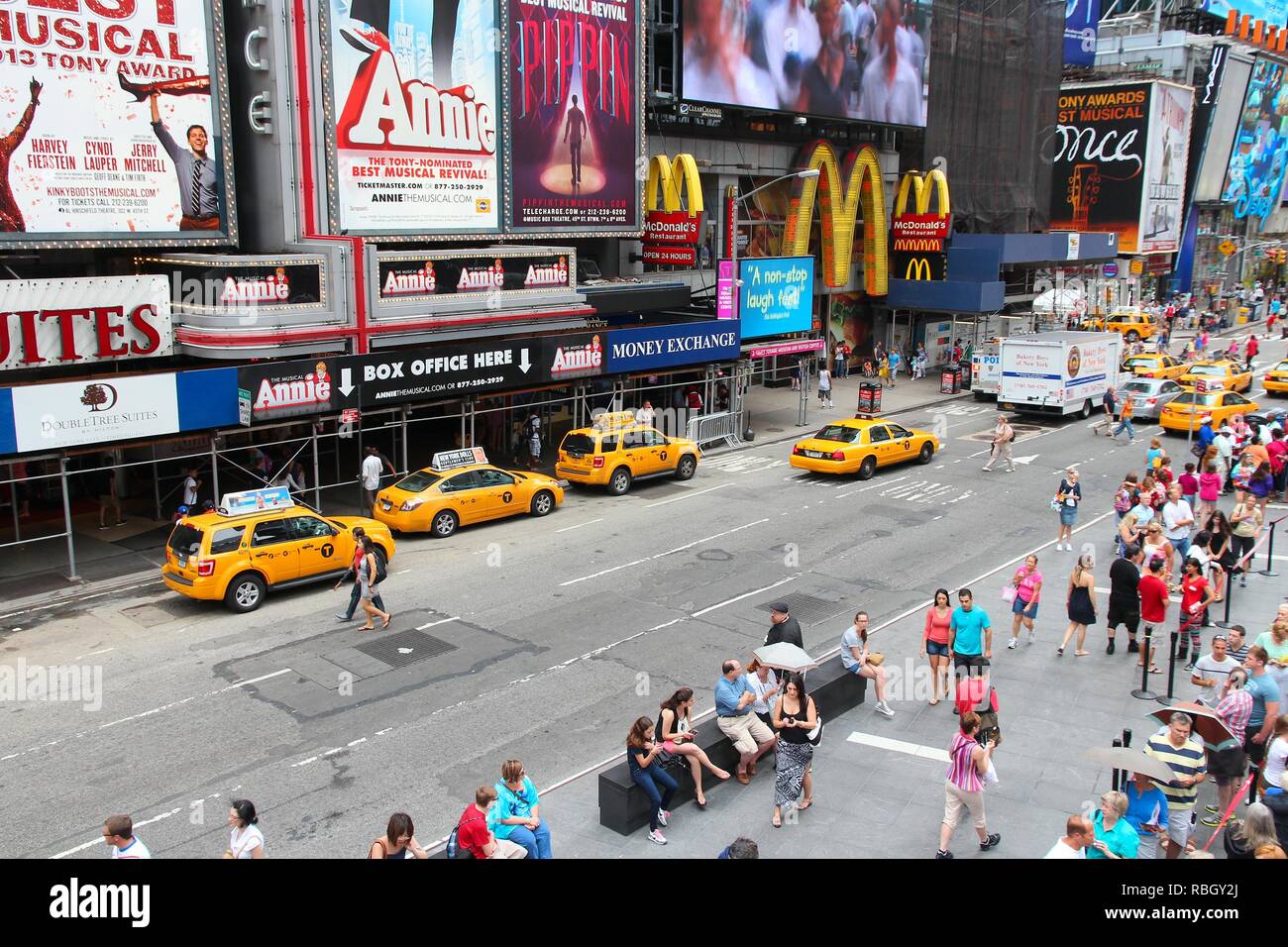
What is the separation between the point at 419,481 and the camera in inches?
907

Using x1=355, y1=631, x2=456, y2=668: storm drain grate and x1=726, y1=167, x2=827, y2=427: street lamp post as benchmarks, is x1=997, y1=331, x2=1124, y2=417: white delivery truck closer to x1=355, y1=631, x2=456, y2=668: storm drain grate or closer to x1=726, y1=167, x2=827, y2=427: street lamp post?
x1=726, y1=167, x2=827, y2=427: street lamp post

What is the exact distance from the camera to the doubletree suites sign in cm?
2517

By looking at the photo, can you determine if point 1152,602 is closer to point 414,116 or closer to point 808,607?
point 808,607

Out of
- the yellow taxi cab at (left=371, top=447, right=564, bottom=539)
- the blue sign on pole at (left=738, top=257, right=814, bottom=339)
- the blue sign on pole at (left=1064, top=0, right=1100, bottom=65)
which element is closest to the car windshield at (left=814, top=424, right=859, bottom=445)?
the blue sign on pole at (left=738, top=257, right=814, bottom=339)

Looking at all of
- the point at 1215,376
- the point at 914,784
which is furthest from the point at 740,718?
the point at 1215,376

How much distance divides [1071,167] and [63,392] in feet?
218

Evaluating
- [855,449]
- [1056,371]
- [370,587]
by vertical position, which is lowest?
[370,587]

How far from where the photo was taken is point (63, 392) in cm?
1916

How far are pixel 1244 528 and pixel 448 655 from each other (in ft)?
44.2

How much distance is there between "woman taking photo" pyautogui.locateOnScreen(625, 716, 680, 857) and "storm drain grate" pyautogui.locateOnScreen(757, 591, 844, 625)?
733 cm

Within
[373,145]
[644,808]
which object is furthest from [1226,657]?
[373,145]

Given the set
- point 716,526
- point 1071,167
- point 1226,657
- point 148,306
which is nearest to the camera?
point 1226,657

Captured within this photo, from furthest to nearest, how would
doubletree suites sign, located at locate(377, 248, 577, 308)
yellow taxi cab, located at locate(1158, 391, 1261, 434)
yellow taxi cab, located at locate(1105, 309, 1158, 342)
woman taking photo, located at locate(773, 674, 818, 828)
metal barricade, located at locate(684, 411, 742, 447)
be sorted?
1. yellow taxi cab, located at locate(1105, 309, 1158, 342)
2. yellow taxi cab, located at locate(1158, 391, 1261, 434)
3. metal barricade, located at locate(684, 411, 742, 447)
4. doubletree suites sign, located at locate(377, 248, 577, 308)
5. woman taking photo, located at locate(773, 674, 818, 828)
